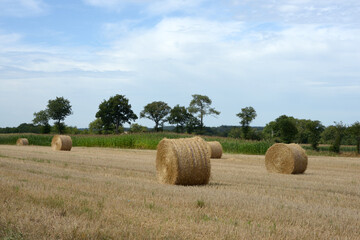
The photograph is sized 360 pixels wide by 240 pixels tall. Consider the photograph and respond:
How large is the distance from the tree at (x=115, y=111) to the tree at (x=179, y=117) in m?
14.2

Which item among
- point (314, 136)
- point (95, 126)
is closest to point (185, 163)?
point (314, 136)

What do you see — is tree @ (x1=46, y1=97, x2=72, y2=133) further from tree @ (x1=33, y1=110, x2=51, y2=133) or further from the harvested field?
the harvested field

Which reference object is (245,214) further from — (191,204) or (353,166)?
(353,166)

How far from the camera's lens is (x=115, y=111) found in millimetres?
82875

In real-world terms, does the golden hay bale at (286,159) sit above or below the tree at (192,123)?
below

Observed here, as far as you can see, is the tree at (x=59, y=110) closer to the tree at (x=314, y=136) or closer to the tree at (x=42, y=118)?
the tree at (x=42, y=118)

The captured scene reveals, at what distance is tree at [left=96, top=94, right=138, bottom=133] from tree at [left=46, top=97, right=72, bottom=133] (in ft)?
20.4

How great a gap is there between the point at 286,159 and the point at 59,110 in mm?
71484

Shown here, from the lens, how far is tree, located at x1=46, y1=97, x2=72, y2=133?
8175 centimetres

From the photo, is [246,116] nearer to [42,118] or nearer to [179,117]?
[179,117]

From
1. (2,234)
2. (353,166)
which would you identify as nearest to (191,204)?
(2,234)

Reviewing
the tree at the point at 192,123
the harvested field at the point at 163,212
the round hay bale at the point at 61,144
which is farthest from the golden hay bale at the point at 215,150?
the tree at the point at 192,123

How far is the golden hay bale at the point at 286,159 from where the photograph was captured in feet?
52.5

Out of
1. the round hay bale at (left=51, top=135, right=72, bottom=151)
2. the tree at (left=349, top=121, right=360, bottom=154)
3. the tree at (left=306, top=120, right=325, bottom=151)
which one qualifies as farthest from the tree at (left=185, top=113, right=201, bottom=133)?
the round hay bale at (left=51, top=135, right=72, bottom=151)
